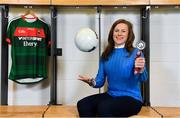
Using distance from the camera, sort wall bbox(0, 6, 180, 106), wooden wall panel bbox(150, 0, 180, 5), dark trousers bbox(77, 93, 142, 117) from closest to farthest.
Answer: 1. dark trousers bbox(77, 93, 142, 117)
2. wooden wall panel bbox(150, 0, 180, 5)
3. wall bbox(0, 6, 180, 106)

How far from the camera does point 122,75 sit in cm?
226

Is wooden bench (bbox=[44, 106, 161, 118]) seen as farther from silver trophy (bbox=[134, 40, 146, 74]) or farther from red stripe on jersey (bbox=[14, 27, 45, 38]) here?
red stripe on jersey (bbox=[14, 27, 45, 38])

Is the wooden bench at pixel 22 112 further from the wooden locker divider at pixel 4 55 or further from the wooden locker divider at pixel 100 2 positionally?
the wooden locker divider at pixel 100 2

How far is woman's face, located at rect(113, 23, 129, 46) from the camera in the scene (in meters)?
2.30

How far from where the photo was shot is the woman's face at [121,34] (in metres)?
2.30

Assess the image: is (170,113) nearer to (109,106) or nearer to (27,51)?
(109,106)

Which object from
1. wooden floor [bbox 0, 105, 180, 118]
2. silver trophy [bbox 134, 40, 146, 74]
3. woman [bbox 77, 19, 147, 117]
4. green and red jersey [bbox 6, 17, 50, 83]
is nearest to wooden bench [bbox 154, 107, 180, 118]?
wooden floor [bbox 0, 105, 180, 118]

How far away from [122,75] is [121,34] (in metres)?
0.32

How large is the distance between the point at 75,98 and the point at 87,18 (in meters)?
0.81

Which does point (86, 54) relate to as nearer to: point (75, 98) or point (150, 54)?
point (75, 98)

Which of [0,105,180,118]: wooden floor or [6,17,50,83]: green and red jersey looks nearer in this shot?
[0,105,180,118]: wooden floor

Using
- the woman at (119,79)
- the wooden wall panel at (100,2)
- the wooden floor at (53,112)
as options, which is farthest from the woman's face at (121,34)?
the wooden floor at (53,112)

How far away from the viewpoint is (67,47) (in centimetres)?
295

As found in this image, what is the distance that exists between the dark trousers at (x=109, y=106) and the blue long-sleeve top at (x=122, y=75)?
0.32 feet
